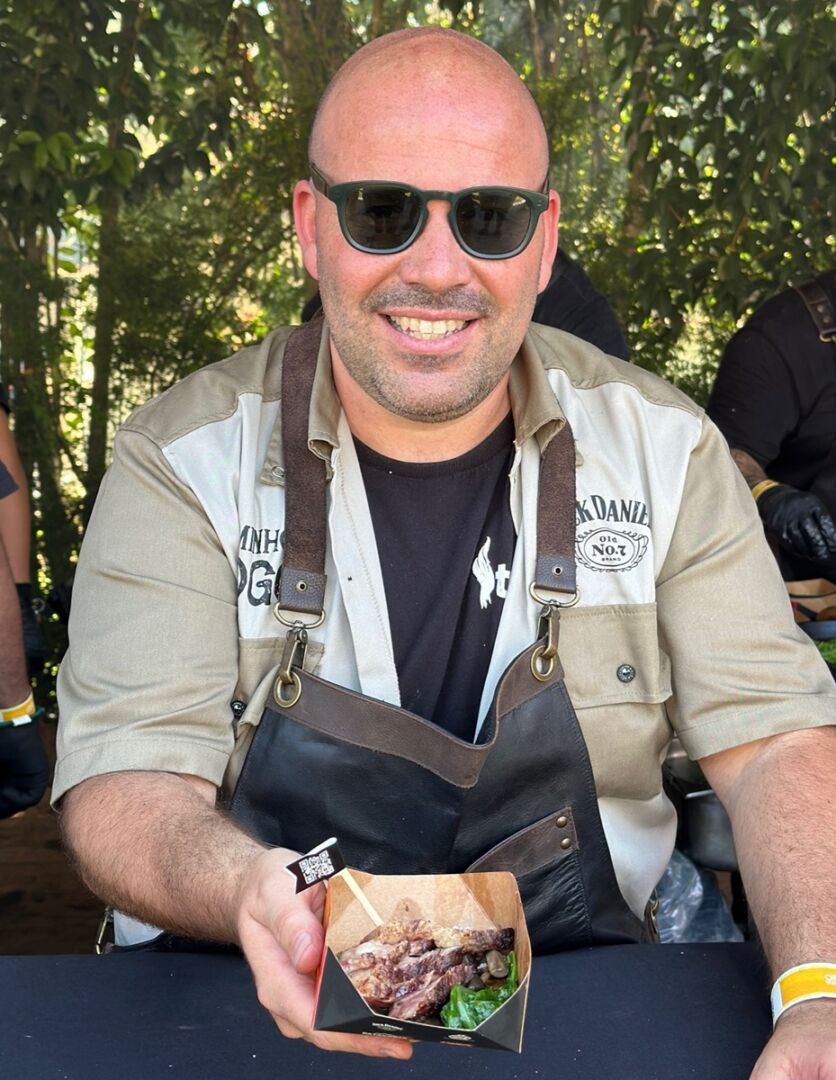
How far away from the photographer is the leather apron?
1688 mm

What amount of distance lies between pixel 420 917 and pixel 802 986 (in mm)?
448

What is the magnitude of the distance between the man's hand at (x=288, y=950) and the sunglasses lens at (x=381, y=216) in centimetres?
89

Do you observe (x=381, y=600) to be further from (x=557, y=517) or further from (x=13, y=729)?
(x=13, y=729)

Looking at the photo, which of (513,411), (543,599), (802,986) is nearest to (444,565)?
(543,599)

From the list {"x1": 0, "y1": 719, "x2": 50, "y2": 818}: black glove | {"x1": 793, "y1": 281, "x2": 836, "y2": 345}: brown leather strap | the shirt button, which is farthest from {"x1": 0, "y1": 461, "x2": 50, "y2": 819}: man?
{"x1": 793, "y1": 281, "x2": 836, "y2": 345}: brown leather strap

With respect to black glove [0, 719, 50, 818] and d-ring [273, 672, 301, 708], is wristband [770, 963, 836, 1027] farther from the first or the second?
black glove [0, 719, 50, 818]

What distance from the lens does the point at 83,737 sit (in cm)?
169

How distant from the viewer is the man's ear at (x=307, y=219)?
2062 millimetres

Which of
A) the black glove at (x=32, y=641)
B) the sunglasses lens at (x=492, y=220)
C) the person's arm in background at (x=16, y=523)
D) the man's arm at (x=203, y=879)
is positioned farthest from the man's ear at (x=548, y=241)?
the person's arm in background at (x=16, y=523)

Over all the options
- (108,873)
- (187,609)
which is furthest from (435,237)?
(108,873)

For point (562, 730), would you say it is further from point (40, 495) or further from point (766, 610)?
point (40, 495)

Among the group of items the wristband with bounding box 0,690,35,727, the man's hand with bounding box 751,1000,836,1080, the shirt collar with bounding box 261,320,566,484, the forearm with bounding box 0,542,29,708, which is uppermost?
the shirt collar with bounding box 261,320,566,484

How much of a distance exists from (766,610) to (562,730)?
33cm

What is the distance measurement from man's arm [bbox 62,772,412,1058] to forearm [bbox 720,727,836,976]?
54cm
